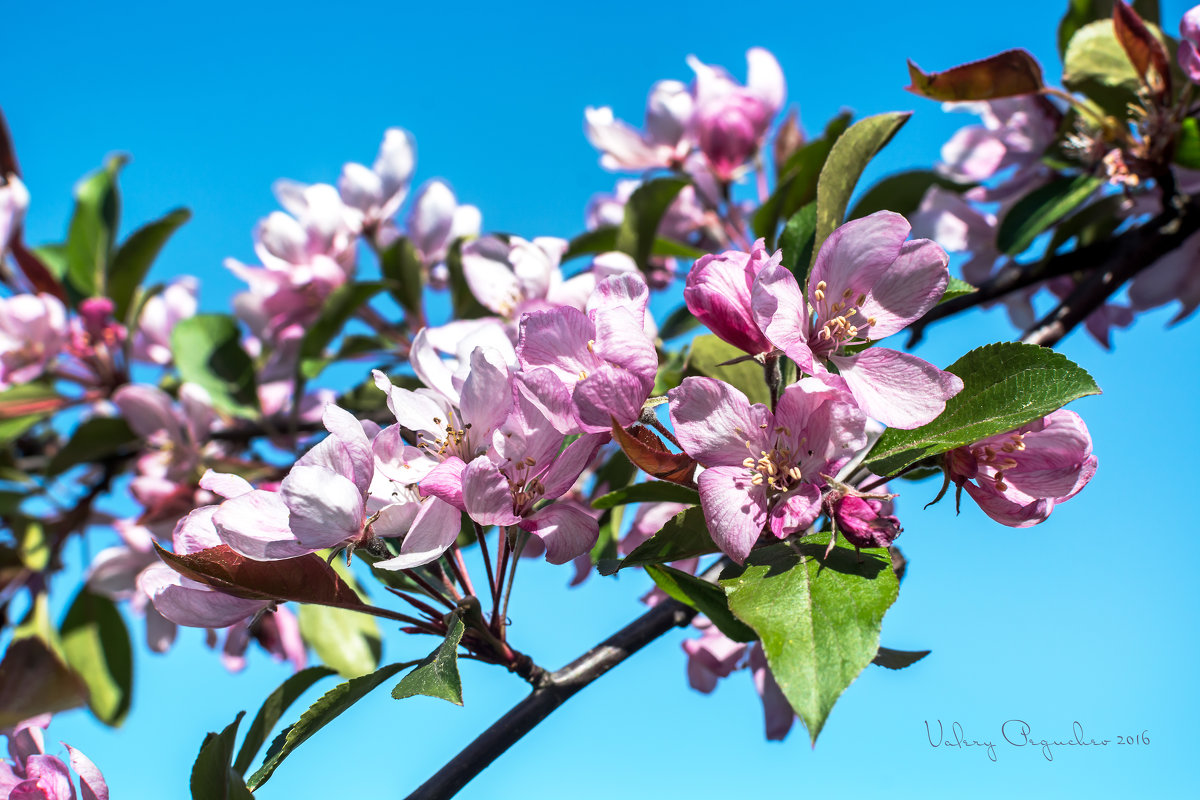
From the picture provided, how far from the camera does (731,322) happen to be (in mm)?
857

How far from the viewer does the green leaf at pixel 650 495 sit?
1013 millimetres

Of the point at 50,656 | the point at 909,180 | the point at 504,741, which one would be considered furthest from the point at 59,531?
the point at 909,180

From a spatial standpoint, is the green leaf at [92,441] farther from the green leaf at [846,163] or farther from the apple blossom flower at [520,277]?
the green leaf at [846,163]

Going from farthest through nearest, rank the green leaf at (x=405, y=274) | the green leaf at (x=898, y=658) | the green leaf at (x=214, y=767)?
the green leaf at (x=405, y=274) < the green leaf at (x=898, y=658) < the green leaf at (x=214, y=767)

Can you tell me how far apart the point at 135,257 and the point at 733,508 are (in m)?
2.08

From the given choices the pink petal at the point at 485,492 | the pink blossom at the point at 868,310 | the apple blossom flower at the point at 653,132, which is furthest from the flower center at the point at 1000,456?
the apple blossom flower at the point at 653,132

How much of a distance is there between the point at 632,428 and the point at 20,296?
80.1 inches

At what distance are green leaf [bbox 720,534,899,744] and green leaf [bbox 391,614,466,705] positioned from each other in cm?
25

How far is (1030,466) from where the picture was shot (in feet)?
3.01

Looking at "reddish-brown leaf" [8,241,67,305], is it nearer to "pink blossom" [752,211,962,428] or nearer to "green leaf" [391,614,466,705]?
"green leaf" [391,614,466,705]

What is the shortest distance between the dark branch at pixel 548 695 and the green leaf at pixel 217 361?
1.35m

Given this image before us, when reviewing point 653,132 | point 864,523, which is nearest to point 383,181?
point 653,132

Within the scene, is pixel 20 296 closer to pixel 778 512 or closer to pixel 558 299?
pixel 558 299

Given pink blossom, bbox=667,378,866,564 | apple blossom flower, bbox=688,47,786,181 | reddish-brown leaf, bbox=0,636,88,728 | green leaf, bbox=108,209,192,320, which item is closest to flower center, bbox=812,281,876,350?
pink blossom, bbox=667,378,866,564
